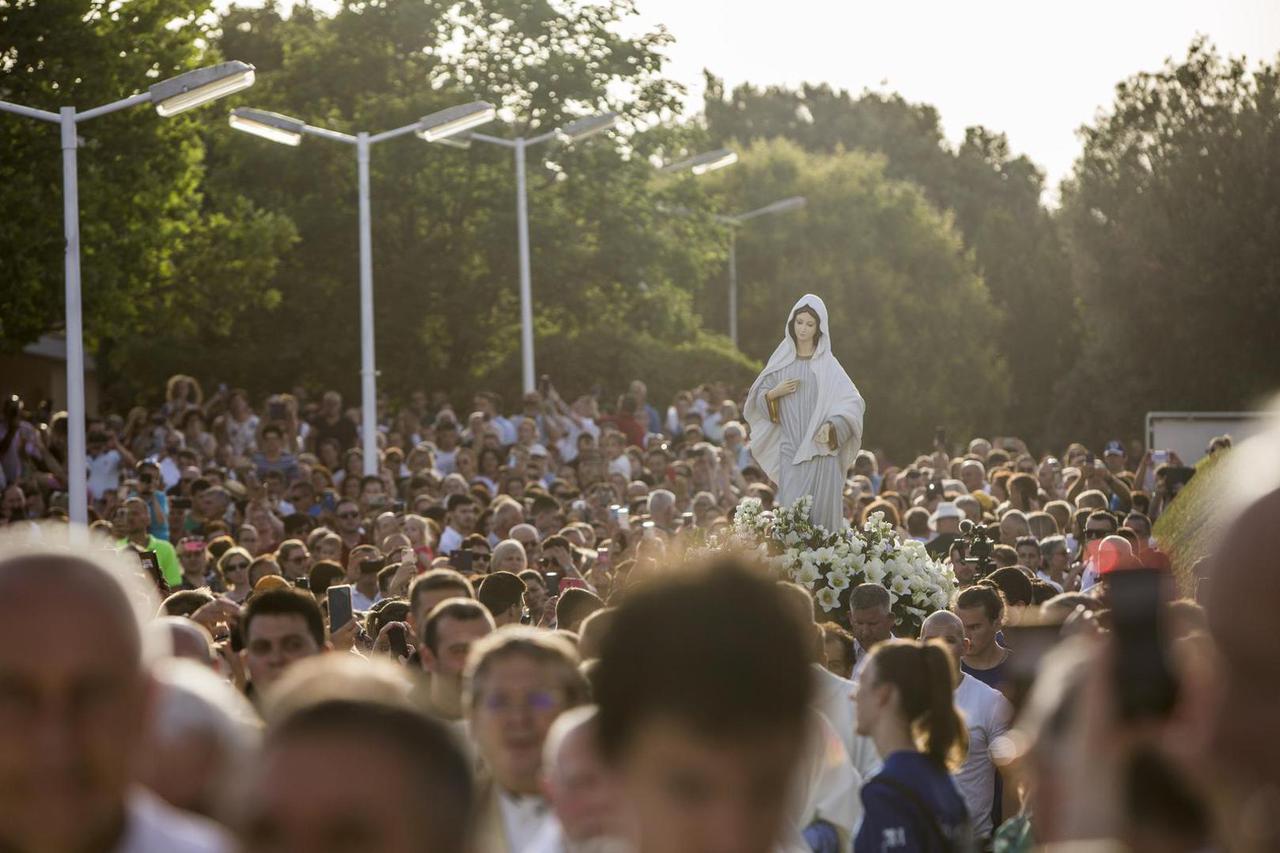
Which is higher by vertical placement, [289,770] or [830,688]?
[289,770]

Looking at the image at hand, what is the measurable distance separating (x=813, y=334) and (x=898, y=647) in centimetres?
863

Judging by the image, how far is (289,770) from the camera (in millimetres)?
2713

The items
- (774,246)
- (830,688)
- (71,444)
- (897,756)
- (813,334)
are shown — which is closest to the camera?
(897,756)

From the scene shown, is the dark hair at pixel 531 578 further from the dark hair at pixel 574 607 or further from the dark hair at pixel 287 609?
the dark hair at pixel 287 609

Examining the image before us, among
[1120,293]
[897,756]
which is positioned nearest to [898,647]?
[897,756]

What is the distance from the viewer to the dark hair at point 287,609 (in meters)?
6.97

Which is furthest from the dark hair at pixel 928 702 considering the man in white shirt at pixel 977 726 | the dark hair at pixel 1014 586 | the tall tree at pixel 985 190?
the tall tree at pixel 985 190

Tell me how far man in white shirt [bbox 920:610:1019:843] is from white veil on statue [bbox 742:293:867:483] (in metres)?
→ 5.44

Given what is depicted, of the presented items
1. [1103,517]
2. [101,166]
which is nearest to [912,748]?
[1103,517]

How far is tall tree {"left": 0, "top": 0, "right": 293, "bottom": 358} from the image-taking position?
90.0ft

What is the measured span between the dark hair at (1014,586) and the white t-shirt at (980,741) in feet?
8.04

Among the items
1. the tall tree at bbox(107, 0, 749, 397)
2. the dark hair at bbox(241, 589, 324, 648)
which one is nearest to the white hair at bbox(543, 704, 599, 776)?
the dark hair at bbox(241, 589, 324, 648)

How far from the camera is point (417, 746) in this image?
2.76 meters

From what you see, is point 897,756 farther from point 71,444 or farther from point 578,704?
point 71,444
